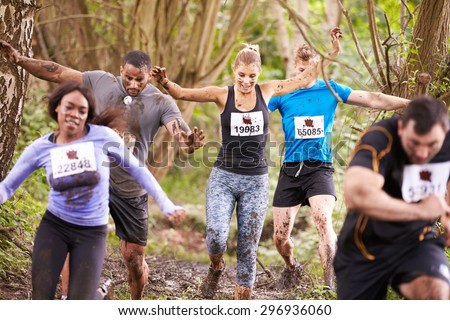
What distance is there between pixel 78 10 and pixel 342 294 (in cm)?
856

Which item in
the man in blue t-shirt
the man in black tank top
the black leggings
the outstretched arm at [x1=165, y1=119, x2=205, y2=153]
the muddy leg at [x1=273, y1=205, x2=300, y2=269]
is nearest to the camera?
the man in black tank top

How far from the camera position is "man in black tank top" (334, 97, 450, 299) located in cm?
413

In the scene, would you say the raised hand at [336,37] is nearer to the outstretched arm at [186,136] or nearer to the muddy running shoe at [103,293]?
the outstretched arm at [186,136]

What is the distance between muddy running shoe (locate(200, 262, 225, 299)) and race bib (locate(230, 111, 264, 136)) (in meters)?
1.33

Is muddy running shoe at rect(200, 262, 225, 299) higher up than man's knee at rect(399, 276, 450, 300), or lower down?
Result: lower down

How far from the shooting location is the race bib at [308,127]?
22.2 ft

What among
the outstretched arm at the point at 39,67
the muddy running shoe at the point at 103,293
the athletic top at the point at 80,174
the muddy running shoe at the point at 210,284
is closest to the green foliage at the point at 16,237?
the muddy running shoe at the point at 103,293

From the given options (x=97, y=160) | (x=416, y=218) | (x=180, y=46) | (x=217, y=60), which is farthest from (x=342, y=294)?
(x=180, y=46)

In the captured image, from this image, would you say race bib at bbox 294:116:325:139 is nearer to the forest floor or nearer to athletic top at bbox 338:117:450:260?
the forest floor

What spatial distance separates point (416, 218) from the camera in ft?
13.6

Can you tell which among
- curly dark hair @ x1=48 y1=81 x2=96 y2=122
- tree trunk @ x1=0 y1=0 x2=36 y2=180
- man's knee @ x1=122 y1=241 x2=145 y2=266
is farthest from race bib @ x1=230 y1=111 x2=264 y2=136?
tree trunk @ x1=0 y1=0 x2=36 y2=180

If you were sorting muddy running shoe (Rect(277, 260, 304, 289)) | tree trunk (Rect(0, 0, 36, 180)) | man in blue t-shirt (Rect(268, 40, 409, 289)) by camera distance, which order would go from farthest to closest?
muddy running shoe (Rect(277, 260, 304, 289)), man in blue t-shirt (Rect(268, 40, 409, 289)), tree trunk (Rect(0, 0, 36, 180))

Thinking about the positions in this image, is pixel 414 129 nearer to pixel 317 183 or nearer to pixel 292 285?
pixel 317 183

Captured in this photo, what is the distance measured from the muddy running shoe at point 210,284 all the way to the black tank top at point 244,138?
104 cm
